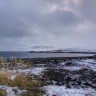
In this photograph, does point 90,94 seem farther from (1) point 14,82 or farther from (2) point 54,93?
(1) point 14,82

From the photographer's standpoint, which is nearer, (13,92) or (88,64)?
(13,92)

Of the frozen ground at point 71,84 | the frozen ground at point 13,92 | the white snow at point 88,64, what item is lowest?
the frozen ground at point 71,84

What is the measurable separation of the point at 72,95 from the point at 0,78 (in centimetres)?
330

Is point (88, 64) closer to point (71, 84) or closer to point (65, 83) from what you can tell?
point (65, 83)

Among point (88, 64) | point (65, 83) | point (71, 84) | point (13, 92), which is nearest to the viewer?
point (13, 92)

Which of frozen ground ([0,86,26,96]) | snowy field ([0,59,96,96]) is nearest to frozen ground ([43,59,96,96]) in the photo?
snowy field ([0,59,96,96])

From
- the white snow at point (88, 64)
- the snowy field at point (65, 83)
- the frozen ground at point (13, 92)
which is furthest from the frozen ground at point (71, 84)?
the white snow at point (88, 64)

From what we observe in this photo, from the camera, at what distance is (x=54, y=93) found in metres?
8.47

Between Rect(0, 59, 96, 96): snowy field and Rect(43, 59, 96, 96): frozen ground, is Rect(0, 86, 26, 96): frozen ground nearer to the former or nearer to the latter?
Rect(0, 59, 96, 96): snowy field

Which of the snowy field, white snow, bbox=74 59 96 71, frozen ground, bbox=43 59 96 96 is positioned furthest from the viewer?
white snow, bbox=74 59 96 71

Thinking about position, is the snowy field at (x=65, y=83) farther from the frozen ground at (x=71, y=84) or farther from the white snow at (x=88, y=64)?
the white snow at (x=88, y=64)

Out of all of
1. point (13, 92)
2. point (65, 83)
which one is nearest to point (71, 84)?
point (65, 83)

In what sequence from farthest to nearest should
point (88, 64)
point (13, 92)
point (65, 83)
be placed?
point (88, 64) < point (65, 83) < point (13, 92)

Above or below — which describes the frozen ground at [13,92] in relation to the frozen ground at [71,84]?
above
